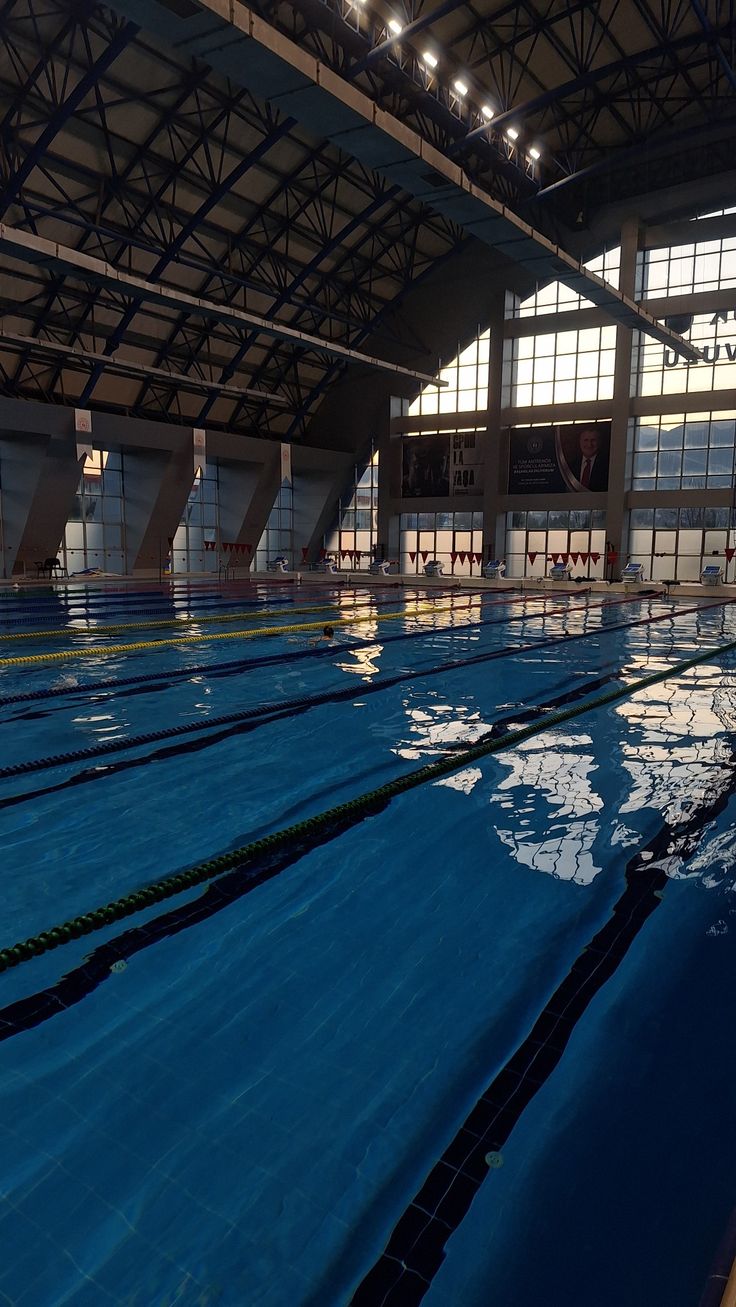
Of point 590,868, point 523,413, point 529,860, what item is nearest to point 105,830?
point 529,860

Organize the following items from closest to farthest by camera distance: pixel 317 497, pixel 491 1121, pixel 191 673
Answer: pixel 491 1121 < pixel 191 673 < pixel 317 497

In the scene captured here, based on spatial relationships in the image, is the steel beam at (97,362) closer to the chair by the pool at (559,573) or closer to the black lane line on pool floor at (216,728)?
the chair by the pool at (559,573)

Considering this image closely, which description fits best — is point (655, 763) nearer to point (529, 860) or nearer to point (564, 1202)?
point (529, 860)

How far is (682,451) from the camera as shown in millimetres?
22703

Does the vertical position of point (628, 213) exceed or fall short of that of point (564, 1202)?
it exceeds it

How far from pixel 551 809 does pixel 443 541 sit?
23.1 metres

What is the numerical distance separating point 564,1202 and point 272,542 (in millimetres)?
28169

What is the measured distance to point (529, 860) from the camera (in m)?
3.76

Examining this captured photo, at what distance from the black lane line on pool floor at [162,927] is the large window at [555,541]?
20882 millimetres

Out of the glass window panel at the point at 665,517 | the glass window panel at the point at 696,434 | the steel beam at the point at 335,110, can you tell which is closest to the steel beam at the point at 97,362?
the steel beam at the point at 335,110

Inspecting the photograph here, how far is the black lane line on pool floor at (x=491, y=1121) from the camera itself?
1.70 m

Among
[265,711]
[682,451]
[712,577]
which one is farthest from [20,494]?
[682,451]

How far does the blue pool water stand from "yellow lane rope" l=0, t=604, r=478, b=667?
3.38 meters

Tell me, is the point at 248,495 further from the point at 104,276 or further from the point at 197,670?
the point at 197,670
